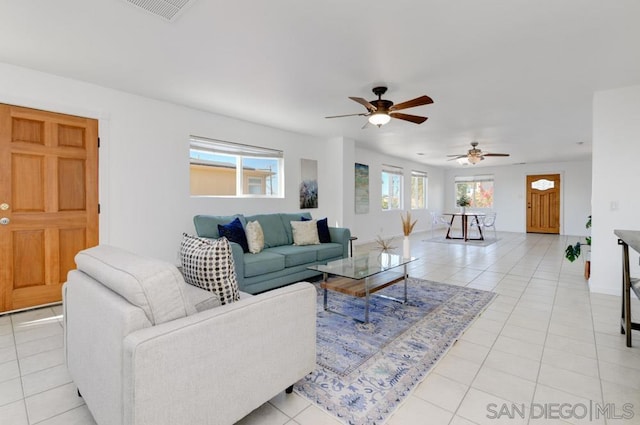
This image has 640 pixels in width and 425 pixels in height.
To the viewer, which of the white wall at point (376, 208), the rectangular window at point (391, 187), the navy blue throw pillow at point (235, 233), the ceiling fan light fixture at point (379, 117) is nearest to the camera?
the ceiling fan light fixture at point (379, 117)

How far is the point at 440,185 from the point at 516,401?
34.1 feet

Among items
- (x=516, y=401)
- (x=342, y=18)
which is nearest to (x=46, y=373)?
(x=516, y=401)

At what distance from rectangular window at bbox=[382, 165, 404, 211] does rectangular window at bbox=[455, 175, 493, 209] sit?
3.53 metres

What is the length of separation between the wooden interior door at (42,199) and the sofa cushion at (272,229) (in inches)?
73.8

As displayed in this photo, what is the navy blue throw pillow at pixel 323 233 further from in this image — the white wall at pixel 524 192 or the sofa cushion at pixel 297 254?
the white wall at pixel 524 192

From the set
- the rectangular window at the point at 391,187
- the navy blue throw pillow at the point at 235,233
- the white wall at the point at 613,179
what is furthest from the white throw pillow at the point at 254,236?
the rectangular window at the point at 391,187

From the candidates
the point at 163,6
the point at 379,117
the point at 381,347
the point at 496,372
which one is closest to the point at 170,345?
the point at 381,347

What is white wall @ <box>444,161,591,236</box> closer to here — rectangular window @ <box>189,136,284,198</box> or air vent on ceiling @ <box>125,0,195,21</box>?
rectangular window @ <box>189,136,284,198</box>

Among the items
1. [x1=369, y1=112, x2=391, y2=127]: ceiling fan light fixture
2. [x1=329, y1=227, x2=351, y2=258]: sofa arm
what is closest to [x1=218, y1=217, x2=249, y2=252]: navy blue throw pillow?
[x1=329, y1=227, x2=351, y2=258]: sofa arm

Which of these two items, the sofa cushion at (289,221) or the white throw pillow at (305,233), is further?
the sofa cushion at (289,221)

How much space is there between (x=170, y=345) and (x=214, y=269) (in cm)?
57

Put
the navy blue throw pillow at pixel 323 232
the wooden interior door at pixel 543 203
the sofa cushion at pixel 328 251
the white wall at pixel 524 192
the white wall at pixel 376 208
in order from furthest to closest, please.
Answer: the wooden interior door at pixel 543 203 → the white wall at pixel 524 192 → the white wall at pixel 376 208 → the navy blue throw pillow at pixel 323 232 → the sofa cushion at pixel 328 251

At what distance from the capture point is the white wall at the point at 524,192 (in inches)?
358

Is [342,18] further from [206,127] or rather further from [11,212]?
[11,212]
